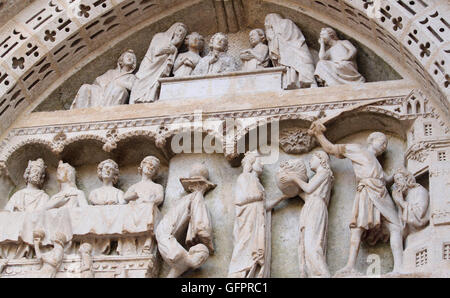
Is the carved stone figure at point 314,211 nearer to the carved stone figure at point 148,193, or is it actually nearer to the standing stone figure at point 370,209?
the standing stone figure at point 370,209

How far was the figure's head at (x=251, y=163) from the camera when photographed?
847 centimetres

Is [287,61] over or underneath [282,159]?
over

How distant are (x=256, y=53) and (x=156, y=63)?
0.95 m

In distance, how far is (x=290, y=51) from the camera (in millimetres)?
9234

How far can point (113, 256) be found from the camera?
324 inches

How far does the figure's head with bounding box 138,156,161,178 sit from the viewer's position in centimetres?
877

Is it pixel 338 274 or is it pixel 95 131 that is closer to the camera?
pixel 338 274

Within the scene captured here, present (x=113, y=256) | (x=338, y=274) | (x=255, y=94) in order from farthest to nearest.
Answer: (x=255, y=94) → (x=113, y=256) → (x=338, y=274)

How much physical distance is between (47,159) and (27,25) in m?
1.24

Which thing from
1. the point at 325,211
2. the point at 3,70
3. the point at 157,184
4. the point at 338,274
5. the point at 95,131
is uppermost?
the point at 3,70

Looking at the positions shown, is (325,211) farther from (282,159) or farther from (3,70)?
(3,70)

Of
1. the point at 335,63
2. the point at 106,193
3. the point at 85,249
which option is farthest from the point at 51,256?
the point at 335,63

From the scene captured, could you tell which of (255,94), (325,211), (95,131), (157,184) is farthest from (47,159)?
(325,211)

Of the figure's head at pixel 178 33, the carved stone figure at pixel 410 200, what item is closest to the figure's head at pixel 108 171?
the figure's head at pixel 178 33
